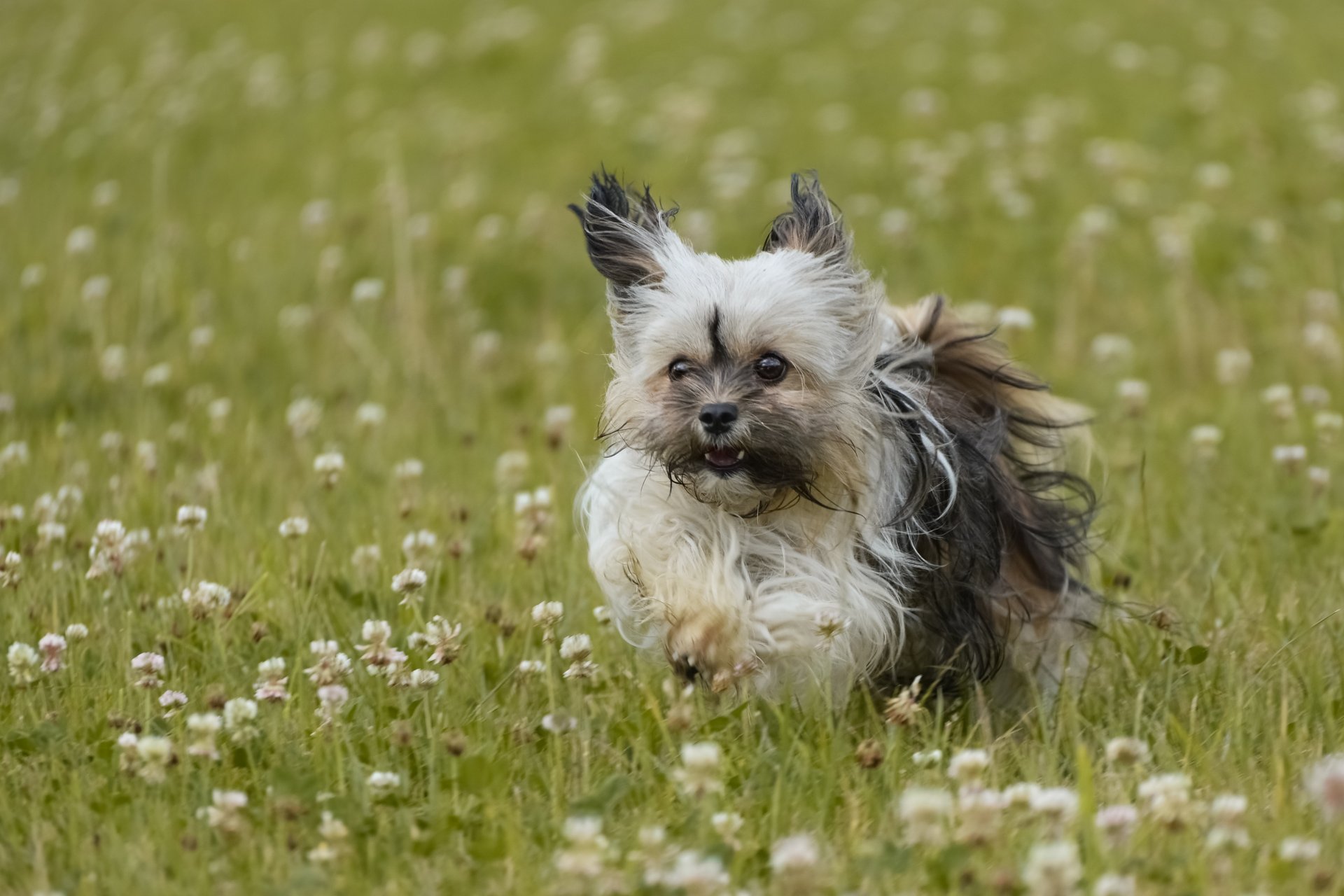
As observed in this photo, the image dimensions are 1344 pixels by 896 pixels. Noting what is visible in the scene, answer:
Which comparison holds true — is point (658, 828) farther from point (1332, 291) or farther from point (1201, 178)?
point (1201, 178)

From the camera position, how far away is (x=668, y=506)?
4.16 metres

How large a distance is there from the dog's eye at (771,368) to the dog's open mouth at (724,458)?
0.21 meters

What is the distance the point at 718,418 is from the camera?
12.7 ft

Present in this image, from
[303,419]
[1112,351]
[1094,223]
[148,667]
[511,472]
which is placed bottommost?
[148,667]

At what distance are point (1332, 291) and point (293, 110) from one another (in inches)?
290

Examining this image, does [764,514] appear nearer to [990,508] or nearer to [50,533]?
[990,508]

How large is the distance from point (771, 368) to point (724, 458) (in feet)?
0.86

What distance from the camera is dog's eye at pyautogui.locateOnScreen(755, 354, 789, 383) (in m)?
4.05

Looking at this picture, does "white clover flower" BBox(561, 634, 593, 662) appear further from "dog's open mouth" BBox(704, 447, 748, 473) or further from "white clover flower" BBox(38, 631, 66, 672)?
"white clover flower" BBox(38, 631, 66, 672)

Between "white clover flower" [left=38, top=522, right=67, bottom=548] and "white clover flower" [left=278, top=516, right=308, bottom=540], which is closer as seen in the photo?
"white clover flower" [left=278, top=516, right=308, bottom=540]

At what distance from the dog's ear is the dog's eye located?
1.07 ft

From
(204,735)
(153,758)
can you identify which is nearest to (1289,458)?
(204,735)

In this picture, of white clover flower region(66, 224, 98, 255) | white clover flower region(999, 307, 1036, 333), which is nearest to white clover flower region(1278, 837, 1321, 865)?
white clover flower region(999, 307, 1036, 333)

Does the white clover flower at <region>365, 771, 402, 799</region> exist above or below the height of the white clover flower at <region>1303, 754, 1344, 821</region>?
below
